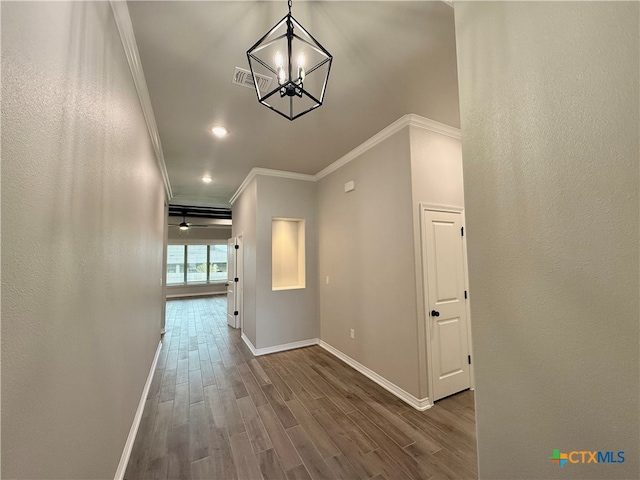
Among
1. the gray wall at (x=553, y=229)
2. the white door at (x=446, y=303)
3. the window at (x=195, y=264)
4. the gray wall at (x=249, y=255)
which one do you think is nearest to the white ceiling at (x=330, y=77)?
the gray wall at (x=553, y=229)

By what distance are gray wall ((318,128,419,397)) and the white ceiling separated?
0.50 meters

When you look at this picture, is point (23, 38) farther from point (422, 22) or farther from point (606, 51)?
point (422, 22)

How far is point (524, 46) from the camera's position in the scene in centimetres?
89

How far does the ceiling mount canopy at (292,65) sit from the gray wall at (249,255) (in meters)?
2.17

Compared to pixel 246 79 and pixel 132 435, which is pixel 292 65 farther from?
pixel 132 435

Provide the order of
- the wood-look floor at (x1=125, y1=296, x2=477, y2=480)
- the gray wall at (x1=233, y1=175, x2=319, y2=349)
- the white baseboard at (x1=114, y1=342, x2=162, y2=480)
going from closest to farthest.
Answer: the white baseboard at (x1=114, y1=342, x2=162, y2=480), the wood-look floor at (x1=125, y1=296, x2=477, y2=480), the gray wall at (x1=233, y1=175, x2=319, y2=349)

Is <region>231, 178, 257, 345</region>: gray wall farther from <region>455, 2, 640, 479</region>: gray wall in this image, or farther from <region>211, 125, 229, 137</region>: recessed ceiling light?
<region>455, 2, 640, 479</region>: gray wall

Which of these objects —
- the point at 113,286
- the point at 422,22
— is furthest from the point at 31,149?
the point at 422,22

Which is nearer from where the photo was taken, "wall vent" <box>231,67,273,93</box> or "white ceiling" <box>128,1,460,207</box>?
"white ceiling" <box>128,1,460,207</box>

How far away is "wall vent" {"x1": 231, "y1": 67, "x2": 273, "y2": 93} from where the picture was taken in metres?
1.96

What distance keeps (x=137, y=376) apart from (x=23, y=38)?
2.58 meters

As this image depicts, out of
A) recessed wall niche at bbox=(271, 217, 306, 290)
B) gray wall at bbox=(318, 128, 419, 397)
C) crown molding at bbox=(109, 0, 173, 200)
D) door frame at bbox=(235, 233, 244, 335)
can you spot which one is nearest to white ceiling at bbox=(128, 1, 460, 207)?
crown molding at bbox=(109, 0, 173, 200)

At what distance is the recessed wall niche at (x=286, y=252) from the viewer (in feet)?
15.2

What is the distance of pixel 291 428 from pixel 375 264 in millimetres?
1862
